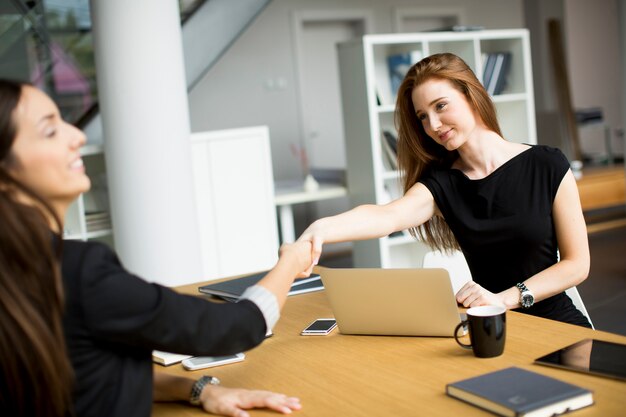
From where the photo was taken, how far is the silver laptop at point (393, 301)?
1.66m

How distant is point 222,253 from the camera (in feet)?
15.8

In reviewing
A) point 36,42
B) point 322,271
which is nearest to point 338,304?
point 322,271

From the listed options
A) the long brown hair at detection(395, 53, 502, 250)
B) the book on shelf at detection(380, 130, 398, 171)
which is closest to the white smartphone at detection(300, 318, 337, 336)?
the long brown hair at detection(395, 53, 502, 250)

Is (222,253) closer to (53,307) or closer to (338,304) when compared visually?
(338,304)

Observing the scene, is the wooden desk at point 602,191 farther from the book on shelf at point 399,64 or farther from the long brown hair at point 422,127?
the long brown hair at point 422,127

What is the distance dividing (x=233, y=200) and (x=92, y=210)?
0.88 metres

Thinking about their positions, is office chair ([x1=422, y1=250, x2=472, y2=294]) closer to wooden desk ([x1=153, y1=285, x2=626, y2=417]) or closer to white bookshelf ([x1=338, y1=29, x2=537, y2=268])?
wooden desk ([x1=153, y1=285, x2=626, y2=417])

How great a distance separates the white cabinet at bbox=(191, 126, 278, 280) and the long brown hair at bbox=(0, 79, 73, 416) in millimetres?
3579

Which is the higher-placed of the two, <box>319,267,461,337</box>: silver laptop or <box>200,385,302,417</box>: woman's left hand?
<box>319,267,461,337</box>: silver laptop

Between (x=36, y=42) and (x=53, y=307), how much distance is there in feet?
16.0

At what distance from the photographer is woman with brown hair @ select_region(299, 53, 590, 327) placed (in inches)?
85.6

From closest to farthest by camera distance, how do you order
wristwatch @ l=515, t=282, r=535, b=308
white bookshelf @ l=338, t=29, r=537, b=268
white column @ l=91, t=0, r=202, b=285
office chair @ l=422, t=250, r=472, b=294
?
wristwatch @ l=515, t=282, r=535, b=308, office chair @ l=422, t=250, r=472, b=294, white column @ l=91, t=0, r=202, b=285, white bookshelf @ l=338, t=29, r=537, b=268

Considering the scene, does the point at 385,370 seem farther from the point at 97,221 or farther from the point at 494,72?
the point at 494,72

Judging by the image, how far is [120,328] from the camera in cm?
115
